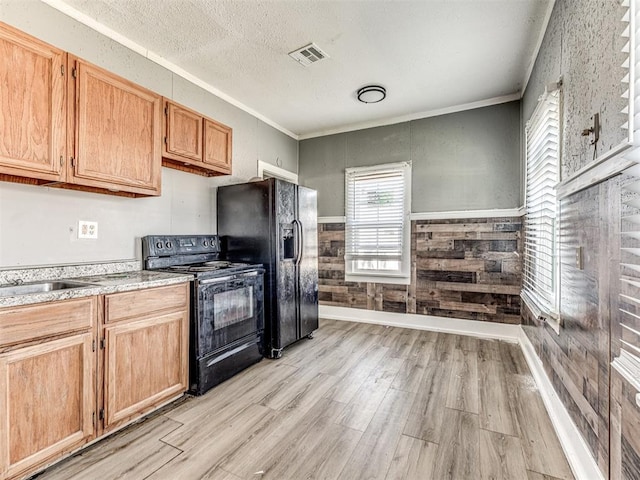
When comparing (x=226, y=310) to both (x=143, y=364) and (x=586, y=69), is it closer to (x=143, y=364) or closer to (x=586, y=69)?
(x=143, y=364)

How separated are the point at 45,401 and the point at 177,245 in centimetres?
152

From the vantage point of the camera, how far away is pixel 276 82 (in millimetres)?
3176

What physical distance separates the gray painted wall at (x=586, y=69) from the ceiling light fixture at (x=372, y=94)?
1.45 meters

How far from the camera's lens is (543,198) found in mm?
2361

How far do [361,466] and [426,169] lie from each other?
3.30m

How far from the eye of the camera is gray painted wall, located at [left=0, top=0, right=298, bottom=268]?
1.91 m

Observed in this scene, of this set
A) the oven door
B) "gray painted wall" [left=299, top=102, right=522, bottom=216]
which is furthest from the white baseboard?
the oven door

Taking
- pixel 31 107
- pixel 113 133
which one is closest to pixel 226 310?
pixel 113 133

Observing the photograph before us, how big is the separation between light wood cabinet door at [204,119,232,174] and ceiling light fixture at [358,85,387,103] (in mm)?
1479

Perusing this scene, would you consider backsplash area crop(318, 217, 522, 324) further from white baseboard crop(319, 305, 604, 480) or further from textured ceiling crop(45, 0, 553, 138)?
textured ceiling crop(45, 0, 553, 138)

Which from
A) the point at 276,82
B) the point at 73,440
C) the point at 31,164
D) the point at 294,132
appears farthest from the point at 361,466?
the point at 294,132

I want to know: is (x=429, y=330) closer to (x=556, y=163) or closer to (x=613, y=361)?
(x=556, y=163)

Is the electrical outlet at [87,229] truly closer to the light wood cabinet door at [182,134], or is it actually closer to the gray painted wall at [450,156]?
the light wood cabinet door at [182,134]

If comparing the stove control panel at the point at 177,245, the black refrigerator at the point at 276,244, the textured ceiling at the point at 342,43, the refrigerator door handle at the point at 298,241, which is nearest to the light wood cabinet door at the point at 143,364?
the stove control panel at the point at 177,245
